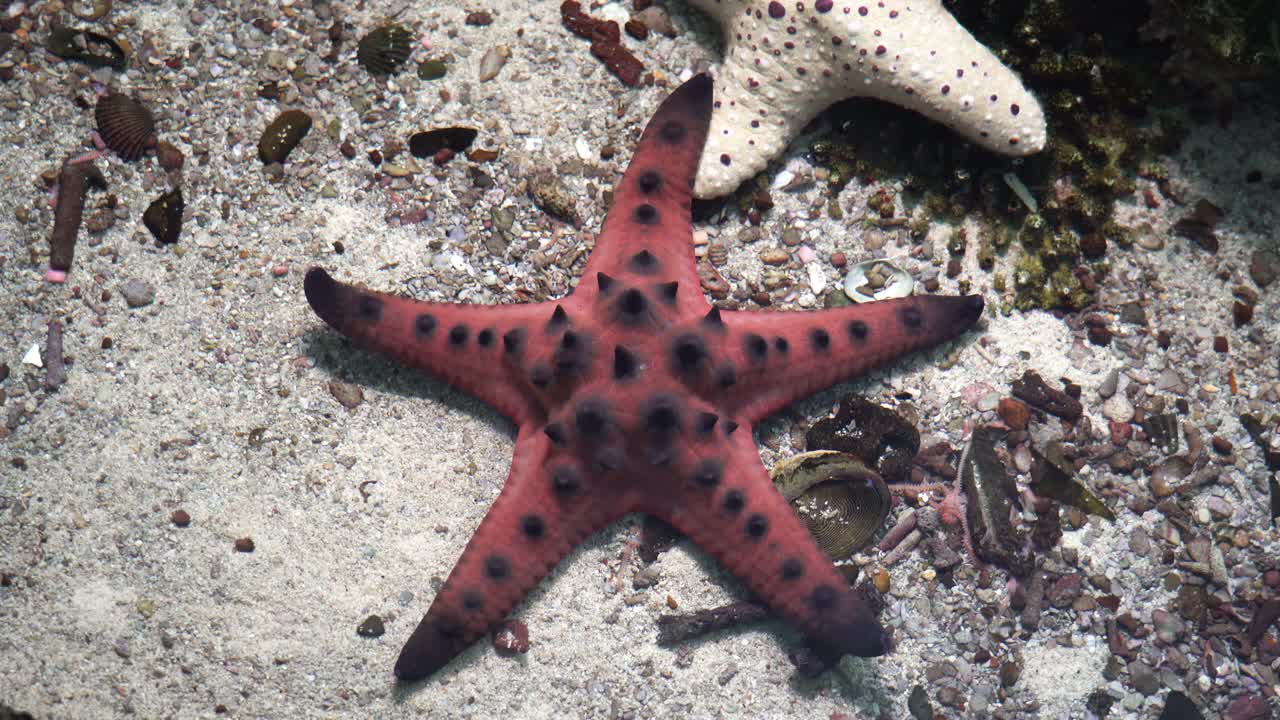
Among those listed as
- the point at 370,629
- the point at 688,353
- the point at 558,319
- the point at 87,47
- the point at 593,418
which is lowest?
the point at 370,629

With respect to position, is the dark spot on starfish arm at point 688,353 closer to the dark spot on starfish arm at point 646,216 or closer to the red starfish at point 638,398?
the red starfish at point 638,398

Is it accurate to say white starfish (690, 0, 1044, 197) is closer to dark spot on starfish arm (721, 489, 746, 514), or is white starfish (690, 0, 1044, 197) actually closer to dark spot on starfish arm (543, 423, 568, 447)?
dark spot on starfish arm (543, 423, 568, 447)

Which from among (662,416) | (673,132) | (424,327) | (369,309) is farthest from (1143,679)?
(369,309)

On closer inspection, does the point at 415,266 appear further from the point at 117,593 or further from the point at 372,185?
the point at 117,593

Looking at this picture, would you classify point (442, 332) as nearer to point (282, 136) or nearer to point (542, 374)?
point (542, 374)

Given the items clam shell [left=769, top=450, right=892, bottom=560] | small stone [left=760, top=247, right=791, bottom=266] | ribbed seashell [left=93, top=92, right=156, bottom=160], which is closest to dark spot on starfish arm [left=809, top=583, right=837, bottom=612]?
clam shell [left=769, top=450, right=892, bottom=560]

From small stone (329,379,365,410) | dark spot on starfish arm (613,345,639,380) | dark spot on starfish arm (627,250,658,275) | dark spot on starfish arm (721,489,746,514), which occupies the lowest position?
small stone (329,379,365,410)

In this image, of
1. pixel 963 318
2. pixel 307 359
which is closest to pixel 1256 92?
pixel 963 318

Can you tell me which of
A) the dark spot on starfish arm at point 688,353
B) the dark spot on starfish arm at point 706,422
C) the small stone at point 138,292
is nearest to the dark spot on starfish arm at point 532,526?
the dark spot on starfish arm at point 706,422
